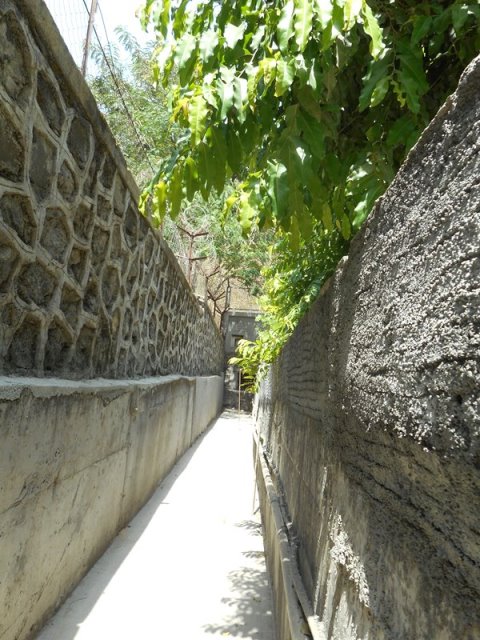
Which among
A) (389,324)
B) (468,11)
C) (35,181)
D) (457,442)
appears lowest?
(457,442)

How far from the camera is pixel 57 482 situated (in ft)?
10.3

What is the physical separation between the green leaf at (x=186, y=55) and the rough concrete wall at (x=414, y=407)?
3.21ft

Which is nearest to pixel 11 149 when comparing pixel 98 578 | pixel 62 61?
pixel 62 61

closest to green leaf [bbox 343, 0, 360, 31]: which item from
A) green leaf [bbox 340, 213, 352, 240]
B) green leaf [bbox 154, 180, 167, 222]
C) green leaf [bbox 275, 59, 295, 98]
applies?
green leaf [bbox 275, 59, 295, 98]

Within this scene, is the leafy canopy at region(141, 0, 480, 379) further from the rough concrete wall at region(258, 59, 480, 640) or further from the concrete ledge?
the concrete ledge

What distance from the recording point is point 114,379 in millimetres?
4785

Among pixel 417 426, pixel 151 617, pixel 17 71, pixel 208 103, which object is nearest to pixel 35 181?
pixel 17 71

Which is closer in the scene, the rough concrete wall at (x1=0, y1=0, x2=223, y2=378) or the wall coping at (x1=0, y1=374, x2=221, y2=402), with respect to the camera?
the wall coping at (x1=0, y1=374, x2=221, y2=402)

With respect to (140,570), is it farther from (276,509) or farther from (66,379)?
(66,379)

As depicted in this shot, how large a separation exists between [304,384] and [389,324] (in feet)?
7.44

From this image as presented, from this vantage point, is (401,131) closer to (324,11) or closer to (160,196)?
(324,11)

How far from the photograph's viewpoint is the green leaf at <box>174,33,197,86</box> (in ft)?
7.16

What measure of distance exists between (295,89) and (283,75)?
14.9 inches

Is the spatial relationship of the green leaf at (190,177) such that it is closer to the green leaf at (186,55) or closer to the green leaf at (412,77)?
the green leaf at (186,55)
